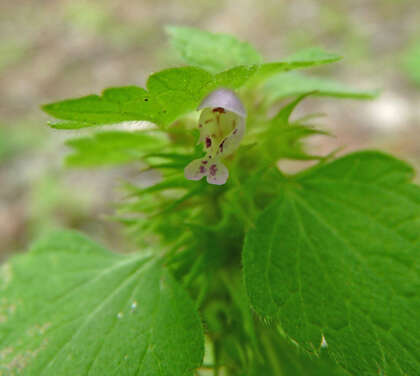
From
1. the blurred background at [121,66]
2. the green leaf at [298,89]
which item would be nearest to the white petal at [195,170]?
the green leaf at [298,89]

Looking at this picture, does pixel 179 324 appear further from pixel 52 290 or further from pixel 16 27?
pixel 16 27

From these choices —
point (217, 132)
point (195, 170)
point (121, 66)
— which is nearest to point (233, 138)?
point (217, 132)

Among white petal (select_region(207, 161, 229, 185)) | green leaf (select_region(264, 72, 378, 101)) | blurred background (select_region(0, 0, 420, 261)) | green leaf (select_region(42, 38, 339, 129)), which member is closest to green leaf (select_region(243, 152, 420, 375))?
white petal (select_region(207, 161, 229, 185))

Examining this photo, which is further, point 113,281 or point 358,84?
point 358,84

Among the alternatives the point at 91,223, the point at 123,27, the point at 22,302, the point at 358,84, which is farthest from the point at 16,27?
the point at 22,302

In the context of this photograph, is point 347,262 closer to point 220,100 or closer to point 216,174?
point 216,174

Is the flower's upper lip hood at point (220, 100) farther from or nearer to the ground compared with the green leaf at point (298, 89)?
nearer to the ground

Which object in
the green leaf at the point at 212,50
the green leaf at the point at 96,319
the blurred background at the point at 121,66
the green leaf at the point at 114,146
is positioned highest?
the blurred background at the point at 121,66

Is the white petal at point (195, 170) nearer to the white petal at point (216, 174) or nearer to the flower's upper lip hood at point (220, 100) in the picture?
the white petal at point (216, 174)
